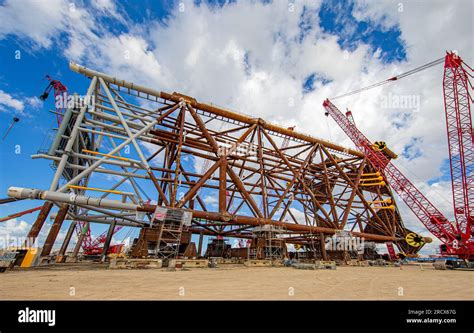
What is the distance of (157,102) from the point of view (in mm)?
23094

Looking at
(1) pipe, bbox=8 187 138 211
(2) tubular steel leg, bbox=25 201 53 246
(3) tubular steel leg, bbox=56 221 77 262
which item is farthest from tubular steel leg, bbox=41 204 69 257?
(3) tubular steel leg, bbox=56 221 77 262

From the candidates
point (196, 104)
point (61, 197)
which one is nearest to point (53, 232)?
point (61, 197)

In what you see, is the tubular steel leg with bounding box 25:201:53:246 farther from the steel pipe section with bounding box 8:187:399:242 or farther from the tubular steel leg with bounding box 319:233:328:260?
the tubular steel leg with bounding box 319:233:328:260

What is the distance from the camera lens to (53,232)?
63.2 feet

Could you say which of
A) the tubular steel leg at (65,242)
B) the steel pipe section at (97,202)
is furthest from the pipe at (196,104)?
the tubular steel leg at (65,242)

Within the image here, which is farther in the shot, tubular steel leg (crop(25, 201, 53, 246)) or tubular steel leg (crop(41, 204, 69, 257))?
tubular steel leg (crop(41, 204, 69, 257))

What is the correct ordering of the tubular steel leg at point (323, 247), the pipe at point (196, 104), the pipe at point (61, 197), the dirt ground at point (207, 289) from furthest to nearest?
the tubular steel leg at point (323, 247), the pipe at point (196, 104), the pipe at point (61, 197), the dirt ground at point (207, 289)

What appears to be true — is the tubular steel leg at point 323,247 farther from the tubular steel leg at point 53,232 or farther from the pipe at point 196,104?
the tubular steel leg at point 53,232

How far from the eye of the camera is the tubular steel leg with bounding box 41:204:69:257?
730 inches

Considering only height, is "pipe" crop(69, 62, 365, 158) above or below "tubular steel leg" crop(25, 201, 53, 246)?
above

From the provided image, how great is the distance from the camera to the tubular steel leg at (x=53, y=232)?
60.8 ft

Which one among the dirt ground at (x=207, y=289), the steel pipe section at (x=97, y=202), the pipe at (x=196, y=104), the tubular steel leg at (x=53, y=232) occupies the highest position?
the pipe at (x=196, y=104)
